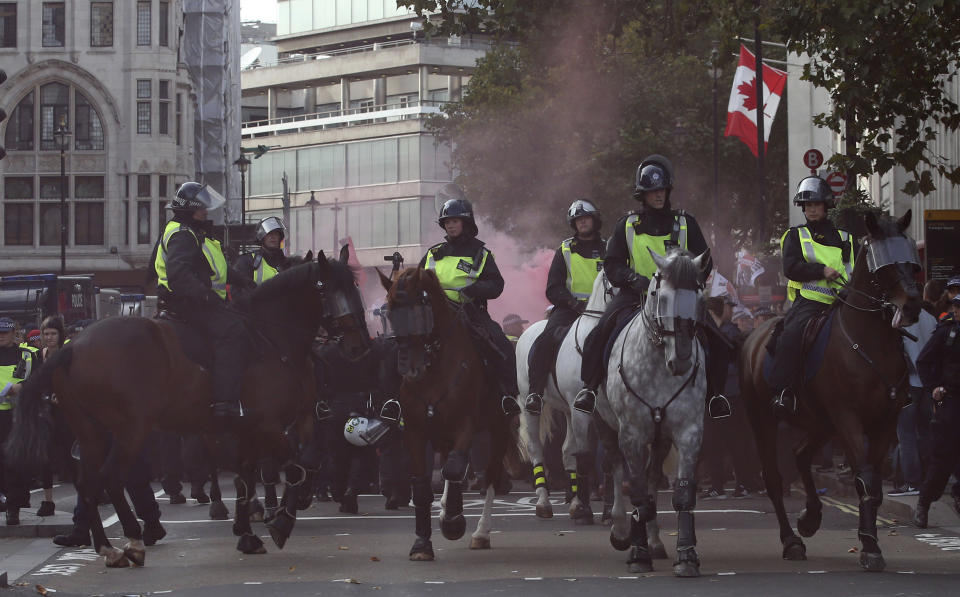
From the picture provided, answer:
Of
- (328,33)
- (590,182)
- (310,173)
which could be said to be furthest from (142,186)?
(328,33)

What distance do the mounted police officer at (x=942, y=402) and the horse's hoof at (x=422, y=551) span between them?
4.57 meters

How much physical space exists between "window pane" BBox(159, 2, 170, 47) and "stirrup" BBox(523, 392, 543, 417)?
190 feet

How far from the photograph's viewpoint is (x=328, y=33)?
Answer: 11950cm

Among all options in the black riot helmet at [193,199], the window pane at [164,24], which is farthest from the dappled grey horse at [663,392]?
the window pane at [164,24]

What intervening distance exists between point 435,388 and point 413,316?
2.03 ft

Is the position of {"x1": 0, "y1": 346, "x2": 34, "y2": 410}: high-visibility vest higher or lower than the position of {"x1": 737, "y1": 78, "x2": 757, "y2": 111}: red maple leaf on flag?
lower

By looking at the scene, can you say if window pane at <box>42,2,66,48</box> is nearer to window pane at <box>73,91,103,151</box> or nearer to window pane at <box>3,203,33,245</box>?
window pane at <box>73,91,103,151</box>

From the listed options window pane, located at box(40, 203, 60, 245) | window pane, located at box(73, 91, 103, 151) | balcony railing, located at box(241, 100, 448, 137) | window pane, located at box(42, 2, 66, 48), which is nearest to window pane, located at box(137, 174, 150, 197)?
window pane, located at box(73, 91, 103, 151)

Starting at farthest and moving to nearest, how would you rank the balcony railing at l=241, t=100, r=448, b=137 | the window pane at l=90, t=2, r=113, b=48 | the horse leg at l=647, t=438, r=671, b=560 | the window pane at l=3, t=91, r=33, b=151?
1. the balcony railing at l=241, t=100, r=448, b=137
2. the window pane at l=90, t=2, r=113, b=48
3. the window pane at l=3, t=91, r=33, b=151
4. the horse leg at l=647, t=438, r=671, b=560

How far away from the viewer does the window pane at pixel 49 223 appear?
6981cm

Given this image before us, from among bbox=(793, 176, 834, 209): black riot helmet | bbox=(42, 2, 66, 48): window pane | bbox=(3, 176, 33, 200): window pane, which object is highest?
bbox=(42, 2, 66, 48): window pane

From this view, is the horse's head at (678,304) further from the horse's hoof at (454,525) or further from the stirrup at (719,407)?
the horse's hoof at (454,525)

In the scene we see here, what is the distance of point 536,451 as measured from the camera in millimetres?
15664

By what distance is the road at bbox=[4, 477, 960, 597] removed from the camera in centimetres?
1041
